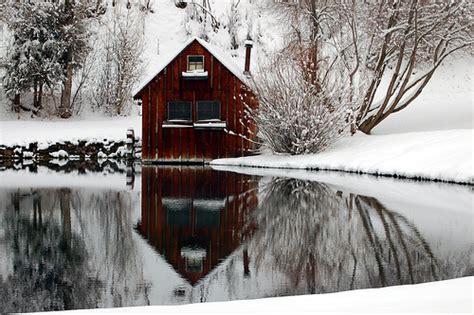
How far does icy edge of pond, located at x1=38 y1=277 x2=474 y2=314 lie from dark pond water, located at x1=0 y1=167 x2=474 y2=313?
2.42 feet

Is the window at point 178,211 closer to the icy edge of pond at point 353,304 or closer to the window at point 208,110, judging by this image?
the icy edge of pond at point 353,304

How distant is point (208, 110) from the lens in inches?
997

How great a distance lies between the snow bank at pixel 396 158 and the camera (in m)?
16.6

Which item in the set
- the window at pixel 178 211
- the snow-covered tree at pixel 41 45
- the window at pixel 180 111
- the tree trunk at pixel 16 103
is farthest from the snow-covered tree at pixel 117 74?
the window at pixel 178 211

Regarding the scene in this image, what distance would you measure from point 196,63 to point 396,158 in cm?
986

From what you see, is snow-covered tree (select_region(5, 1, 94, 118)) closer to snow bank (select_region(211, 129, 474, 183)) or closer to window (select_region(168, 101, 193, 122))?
window (select_region(168, 101, 193, 122))

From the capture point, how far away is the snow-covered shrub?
70.0ft

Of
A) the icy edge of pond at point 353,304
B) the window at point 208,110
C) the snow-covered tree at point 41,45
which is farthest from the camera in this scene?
the snow-covered tree at point 41,45

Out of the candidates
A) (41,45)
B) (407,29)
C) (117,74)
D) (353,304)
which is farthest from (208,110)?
(353,304)

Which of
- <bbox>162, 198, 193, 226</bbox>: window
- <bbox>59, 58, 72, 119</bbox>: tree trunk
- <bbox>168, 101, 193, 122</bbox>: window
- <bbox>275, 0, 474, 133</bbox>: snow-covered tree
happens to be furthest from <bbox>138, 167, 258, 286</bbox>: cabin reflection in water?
<bbox>59, 58, 72, 119</bbox>: tree trunk

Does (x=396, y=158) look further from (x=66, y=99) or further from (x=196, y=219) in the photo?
(x=66, y=99)

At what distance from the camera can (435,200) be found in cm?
1214

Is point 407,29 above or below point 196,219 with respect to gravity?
above

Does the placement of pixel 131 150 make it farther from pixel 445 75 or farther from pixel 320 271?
pixel 320 271
